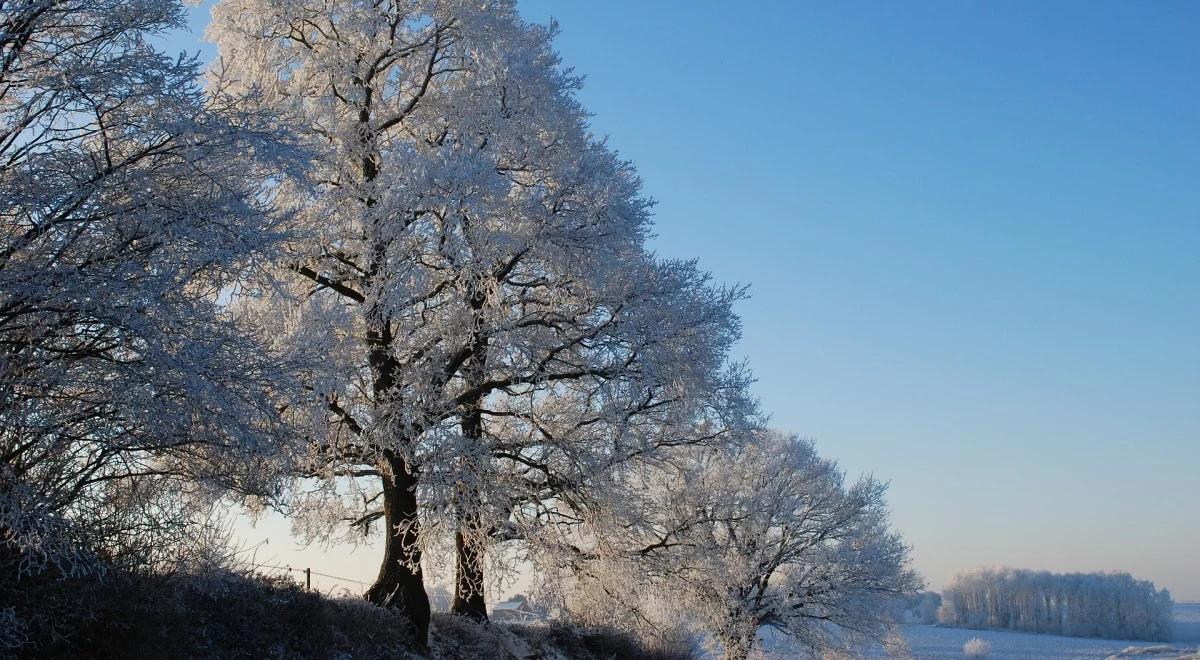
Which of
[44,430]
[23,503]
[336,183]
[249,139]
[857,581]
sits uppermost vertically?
[336,183]

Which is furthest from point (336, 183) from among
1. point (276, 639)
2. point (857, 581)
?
point (857, 581)

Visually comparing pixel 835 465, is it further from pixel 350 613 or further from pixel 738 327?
pixel 350 613

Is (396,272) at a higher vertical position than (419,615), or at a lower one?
higher

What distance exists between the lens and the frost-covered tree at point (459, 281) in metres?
12.4

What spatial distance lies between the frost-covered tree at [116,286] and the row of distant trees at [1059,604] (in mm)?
76081

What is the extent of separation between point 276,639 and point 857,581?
62.4ft

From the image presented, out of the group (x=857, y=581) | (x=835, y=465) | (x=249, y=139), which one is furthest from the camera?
(x=835, y=465)

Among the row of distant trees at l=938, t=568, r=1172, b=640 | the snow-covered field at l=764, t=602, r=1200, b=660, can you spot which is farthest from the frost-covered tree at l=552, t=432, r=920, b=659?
the row of distant trees at l=938, t=568, r=1172, b=640

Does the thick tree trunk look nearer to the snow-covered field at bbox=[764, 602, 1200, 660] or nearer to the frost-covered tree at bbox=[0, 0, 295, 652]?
the frost-covered tree at bbox=[0, 0, 295, 652]

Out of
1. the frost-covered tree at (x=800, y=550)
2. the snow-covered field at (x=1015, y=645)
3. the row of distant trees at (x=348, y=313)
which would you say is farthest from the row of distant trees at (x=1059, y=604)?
the row of distant trees at (x=348, y=313)

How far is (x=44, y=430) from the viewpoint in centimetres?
753

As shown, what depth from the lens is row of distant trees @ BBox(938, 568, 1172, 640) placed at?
73500 mm

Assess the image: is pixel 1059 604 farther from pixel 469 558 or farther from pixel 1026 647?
pixel 469 558

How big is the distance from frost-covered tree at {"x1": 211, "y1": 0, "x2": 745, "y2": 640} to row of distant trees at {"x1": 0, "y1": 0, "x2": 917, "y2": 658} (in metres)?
0.04
